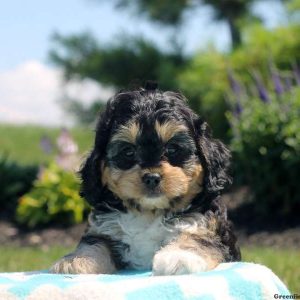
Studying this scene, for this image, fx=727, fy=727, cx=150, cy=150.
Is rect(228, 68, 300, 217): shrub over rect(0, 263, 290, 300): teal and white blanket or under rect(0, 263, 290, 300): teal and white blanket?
under

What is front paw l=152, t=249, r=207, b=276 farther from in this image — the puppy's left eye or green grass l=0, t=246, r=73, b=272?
green grass l=0, t=246, r=73, b=272

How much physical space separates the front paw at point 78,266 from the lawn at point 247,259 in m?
2.71

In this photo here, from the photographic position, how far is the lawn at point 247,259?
23.9 ft

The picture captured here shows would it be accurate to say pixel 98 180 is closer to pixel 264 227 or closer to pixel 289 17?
pixel 264 227

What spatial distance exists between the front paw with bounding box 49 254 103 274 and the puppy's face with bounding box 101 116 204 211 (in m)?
0.41

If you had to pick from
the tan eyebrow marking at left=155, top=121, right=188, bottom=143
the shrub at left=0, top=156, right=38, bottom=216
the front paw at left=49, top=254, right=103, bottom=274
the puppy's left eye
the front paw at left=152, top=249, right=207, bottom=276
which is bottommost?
the shrub at left=0, top=156, right=38, bottom=216

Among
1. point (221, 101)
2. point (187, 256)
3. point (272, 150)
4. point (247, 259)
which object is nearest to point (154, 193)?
point (187, 256)

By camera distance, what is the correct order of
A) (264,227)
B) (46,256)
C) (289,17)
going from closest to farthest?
1. (46,256)
2. (264,227)
3. (289,17)

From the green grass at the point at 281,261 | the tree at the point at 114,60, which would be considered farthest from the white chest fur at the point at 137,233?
the tree at the point at 114,60

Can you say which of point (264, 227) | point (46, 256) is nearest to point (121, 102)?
point (46, 256)

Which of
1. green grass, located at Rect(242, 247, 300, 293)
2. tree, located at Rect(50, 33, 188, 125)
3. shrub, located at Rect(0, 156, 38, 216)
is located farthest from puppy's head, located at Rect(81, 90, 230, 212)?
tree, located at Rect(50, 33, 188, 125)

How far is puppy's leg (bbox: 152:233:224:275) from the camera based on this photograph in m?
3.94

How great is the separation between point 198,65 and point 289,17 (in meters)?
2.31

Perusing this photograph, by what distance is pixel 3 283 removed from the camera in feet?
12.4
